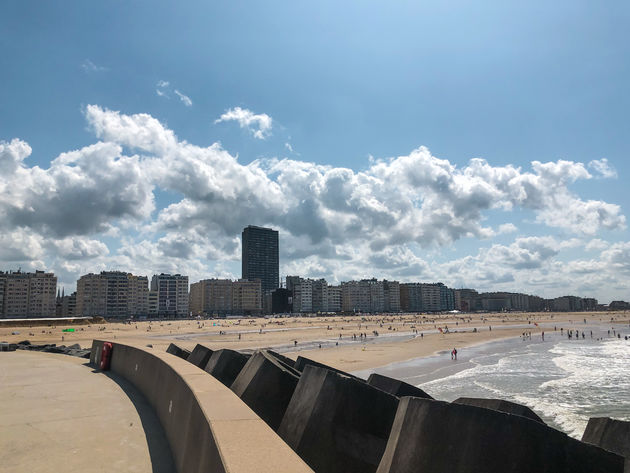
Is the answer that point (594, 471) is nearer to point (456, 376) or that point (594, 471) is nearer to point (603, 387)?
point (603, 387)

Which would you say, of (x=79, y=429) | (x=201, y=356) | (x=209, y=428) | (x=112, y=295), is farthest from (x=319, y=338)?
(x=112, y=295)

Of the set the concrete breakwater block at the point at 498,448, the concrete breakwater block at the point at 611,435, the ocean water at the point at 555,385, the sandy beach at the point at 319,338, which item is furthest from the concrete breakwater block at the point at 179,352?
the ocean water at the point at 555,385

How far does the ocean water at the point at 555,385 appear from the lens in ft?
56.4

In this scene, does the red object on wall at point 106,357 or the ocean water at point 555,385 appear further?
the ocean water at point 555,385

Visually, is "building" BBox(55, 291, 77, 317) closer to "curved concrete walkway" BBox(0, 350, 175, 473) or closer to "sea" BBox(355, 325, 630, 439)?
"sea" BBox(355, 325, 630, 439)

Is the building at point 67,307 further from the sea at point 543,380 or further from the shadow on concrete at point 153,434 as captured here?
the shadow on concrete at point 153,434

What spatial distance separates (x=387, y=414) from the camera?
4.62 m

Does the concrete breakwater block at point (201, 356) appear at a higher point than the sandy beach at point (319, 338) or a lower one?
higher

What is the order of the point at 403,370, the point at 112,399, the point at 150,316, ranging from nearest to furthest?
1. the point at 112,399
2. the point at 403,370
3. the point at 150,316

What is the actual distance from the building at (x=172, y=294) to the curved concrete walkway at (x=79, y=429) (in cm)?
19022

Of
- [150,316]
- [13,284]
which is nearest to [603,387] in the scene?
[150,316]

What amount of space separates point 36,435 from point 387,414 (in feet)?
16.0

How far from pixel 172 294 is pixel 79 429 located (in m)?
199

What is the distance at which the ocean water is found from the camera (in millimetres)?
17203
